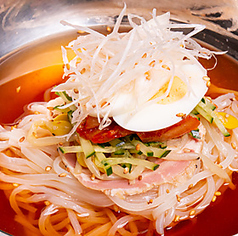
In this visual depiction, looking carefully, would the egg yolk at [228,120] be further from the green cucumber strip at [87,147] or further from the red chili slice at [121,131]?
the green cucumber strip at [87,147]

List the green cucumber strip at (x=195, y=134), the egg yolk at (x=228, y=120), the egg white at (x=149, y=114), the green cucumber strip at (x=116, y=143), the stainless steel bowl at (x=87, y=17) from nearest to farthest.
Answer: the egg white at (x=149, y=114) < the green cucumber strip at (x=116, y=143) < the green cucumber strip at (x=195, y=134) < the egg yolk at (x=228, y=120) < the stainless steel bowl at (x=87, y=17)

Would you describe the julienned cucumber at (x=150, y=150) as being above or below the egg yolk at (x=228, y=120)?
above

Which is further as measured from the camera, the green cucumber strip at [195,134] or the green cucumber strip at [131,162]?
the green cucumber strip at [195,134]

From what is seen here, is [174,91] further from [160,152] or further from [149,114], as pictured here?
[160,152]

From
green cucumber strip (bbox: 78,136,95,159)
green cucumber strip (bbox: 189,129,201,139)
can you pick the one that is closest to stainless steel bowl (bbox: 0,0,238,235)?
green cucumber strip (bbox: 189,129,201,139)

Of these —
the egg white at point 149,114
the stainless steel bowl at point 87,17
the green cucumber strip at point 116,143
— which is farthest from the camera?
the stainless steel bowl at point 87,17

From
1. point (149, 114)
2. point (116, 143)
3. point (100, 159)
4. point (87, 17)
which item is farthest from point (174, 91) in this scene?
point (87, 17)

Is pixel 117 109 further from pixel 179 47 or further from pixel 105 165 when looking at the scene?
pixel 179 47

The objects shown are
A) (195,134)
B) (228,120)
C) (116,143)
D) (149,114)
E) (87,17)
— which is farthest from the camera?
(87,17)

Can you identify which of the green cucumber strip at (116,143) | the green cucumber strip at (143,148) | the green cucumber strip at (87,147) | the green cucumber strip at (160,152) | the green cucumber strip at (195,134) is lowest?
the green cucumber strip at (195,134)

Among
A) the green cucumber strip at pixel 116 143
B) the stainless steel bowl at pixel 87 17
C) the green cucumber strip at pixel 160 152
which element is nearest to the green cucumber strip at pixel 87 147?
the green cucumber strip at pixel 116 143
